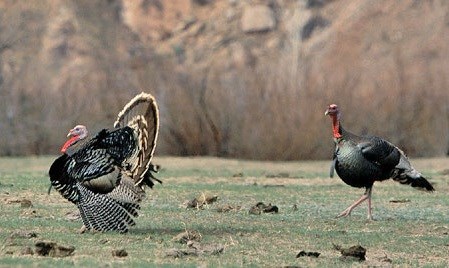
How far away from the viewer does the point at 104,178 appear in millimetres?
11750

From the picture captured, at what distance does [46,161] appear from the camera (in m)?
28.2

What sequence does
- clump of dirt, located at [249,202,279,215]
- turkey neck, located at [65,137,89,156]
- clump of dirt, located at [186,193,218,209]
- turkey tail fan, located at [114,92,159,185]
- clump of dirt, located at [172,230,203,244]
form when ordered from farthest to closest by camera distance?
clump of dirt, located at [186,193,218,209]
clump of dirt, located at [249,202,279,215]
turkey tail fan, located at [114,92,159,185]
turkey neck, located at [65,137,89,156]
clump of dirt, located at [172,230,203,244]

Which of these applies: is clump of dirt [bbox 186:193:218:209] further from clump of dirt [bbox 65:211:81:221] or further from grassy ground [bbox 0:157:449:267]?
clump of dirt [bbox 65:211:81:221]

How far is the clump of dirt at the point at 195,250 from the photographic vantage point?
10.4 metres

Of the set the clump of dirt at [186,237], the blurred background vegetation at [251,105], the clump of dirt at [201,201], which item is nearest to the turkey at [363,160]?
the clump of dirt at [201,201]

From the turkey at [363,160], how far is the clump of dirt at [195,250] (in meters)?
3.28

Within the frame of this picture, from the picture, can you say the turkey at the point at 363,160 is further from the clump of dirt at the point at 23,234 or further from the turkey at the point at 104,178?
the clump of dirt at the point at 23,234

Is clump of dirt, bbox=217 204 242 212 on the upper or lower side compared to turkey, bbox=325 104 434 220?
lower

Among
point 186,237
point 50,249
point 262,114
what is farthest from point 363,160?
point 262,114

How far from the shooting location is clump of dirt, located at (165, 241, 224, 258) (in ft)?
34.1

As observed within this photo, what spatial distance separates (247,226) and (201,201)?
7.08ft

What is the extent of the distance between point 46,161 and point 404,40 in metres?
31.0

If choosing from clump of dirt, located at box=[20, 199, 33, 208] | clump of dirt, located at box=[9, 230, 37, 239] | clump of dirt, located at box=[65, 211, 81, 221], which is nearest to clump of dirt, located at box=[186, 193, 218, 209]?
clump of dirt, located at box=[65, 211, 81, 221]

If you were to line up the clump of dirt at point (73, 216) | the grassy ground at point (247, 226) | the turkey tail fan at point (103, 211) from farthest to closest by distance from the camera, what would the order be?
the clump of dirt at point (73, 216) → the turkey tail fan at point (103, 211) → the grassy ground at point (247, 226)
